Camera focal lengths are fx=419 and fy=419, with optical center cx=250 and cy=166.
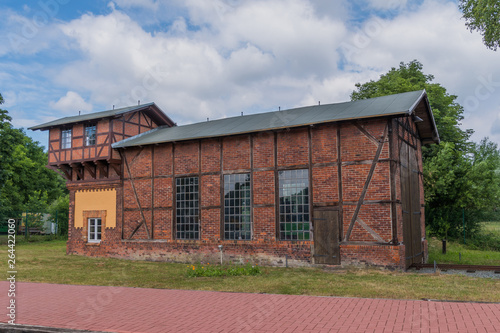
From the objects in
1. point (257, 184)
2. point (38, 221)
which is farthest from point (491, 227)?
point (38, 221)

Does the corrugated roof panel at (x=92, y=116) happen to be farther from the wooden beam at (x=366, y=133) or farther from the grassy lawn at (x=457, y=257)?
the grassy lawn at (x=457, y=257)

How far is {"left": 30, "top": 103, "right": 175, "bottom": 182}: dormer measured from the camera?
19906 millimetres

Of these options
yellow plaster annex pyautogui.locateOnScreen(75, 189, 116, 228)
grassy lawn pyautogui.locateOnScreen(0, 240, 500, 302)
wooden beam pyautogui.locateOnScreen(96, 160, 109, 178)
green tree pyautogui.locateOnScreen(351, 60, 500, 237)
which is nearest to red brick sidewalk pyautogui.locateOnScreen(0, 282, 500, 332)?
grassy lawn pyautogui.locateOnScreen(0, 240, 500, 302)

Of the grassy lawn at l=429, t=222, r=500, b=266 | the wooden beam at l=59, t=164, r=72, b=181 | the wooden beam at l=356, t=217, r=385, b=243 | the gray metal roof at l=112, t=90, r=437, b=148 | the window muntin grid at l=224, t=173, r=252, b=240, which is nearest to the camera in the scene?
the wooden beam at l=356, t=217, r=385, b=243

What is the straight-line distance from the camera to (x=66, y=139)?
2138 cm

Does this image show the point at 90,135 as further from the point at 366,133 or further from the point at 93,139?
the point at 366,133

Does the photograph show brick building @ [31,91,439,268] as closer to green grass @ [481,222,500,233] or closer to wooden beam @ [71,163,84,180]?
wooden beam @ [71,163,84,180]

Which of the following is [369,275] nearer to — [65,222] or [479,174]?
[479,174]

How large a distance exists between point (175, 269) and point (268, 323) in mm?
8900

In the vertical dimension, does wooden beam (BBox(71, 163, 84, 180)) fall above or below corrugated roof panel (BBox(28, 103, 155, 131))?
below

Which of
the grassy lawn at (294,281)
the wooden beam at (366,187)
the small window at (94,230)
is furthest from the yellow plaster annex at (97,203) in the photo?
the wooden beam at (366,187)

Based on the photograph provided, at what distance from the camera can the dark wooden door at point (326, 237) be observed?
14.5 m

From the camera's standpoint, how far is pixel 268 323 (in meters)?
7.17

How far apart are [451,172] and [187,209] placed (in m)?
13.8
